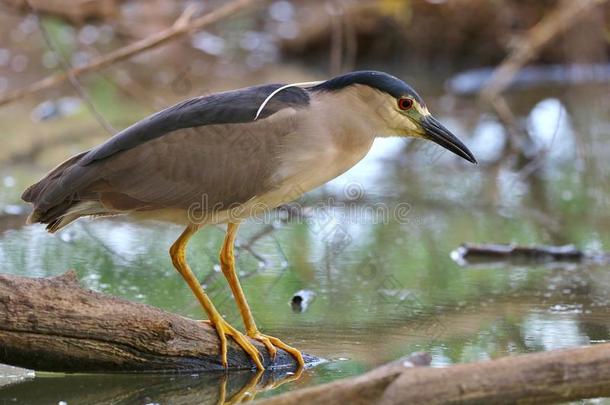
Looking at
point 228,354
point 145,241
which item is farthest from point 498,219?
point 228,354

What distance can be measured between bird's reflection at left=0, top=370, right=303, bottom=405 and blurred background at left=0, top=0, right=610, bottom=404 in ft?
0.04

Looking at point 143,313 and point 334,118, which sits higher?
point 334,118

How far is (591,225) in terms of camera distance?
7.31m

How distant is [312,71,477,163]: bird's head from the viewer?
176 inches

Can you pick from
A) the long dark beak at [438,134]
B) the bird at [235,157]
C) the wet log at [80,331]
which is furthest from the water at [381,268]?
the long dark beak at [438,134]

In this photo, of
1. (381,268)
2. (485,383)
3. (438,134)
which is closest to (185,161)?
(438,134)

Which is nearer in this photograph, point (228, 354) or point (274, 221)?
point (228, 354)

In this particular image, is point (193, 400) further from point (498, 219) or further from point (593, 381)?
point (498, 219)

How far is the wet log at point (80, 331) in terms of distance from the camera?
3.96 meters

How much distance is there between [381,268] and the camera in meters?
6.25

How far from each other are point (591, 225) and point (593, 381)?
12.4ft

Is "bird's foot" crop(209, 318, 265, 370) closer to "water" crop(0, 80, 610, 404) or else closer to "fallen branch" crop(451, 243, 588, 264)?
"water" crop(0, 80, 610, 404)

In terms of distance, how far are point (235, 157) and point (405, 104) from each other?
781mm

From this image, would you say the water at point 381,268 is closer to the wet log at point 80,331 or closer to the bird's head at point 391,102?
the wet log at point 80,331
